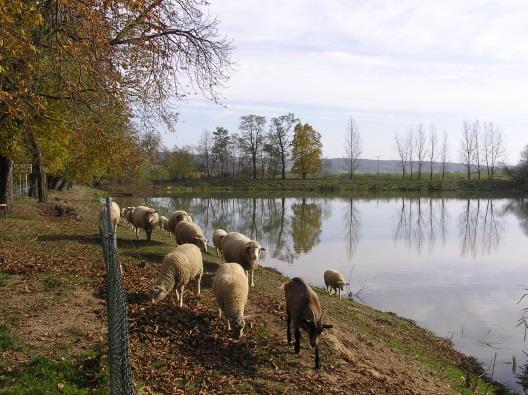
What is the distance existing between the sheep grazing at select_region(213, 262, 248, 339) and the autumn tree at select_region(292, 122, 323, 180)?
80.4m

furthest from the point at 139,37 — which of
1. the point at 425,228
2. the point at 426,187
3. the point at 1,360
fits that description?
the point at 426,187

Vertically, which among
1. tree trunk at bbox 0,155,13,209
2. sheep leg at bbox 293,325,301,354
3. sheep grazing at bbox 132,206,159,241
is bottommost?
sheep leg at bbox 293,325,301,354

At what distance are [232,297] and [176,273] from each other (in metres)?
1.47

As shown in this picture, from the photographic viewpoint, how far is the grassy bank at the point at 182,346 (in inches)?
273

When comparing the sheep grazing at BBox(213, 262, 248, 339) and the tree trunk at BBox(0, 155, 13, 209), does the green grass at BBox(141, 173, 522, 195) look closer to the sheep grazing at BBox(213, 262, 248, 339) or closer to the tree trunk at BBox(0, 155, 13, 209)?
the tree trunk at BBox(0, 155, 13, 209)

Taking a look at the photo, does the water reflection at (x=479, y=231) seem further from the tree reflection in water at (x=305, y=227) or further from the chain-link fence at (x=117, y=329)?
the chain-link fence at (x=117, y=329)

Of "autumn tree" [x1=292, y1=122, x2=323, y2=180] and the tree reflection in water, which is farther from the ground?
"autumn tree" [x1=292, y1=122, x2=323, y2=180]

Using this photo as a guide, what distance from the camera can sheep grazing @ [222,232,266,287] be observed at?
1341 centimetres

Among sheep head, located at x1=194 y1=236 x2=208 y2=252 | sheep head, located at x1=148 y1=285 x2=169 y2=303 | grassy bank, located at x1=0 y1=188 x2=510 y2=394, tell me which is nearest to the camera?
grassy bank, located at x1=0 y1=188 x2=510 y2=394

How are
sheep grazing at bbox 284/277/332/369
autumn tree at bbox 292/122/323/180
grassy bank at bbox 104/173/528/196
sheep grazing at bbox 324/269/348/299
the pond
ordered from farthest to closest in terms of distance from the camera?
autumn tree at bbox 292/122/323/180, grassy bank at bbox 104/173/528/196, sheep grazing at bbox 324/269/348/299, the pond, sheep grazing at bbox 284/277/332/369

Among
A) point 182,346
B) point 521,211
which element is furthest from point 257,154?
point 182,346

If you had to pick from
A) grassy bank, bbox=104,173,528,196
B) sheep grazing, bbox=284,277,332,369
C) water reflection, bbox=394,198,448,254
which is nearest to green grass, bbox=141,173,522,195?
grassy bank, bbox=104,173,528,196

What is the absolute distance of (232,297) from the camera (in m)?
9.48

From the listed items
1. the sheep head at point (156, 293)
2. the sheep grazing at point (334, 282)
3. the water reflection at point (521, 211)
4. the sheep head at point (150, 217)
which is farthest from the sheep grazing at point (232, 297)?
the water reflection at point (521, 211)
